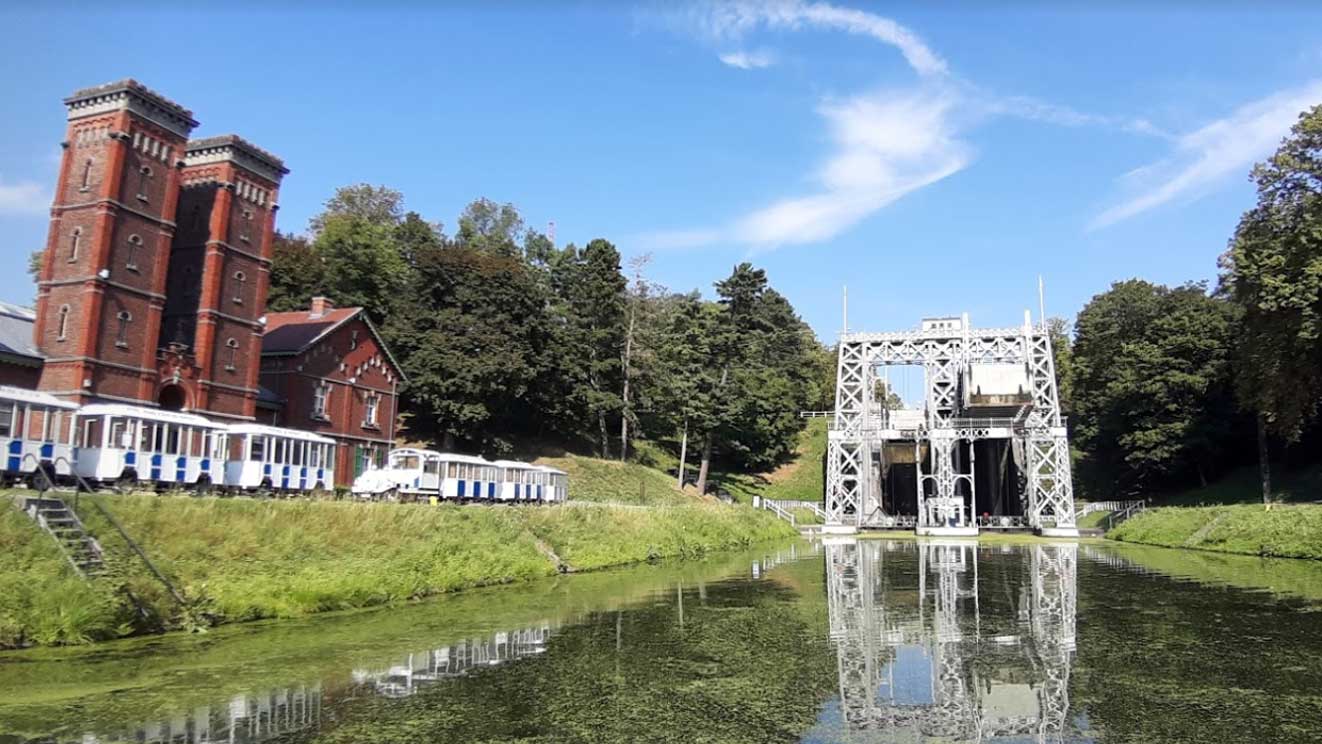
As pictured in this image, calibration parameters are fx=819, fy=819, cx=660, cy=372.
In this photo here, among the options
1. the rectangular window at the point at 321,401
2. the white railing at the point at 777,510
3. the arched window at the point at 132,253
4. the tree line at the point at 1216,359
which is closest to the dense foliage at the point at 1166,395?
the tree line at the point at 1216,359

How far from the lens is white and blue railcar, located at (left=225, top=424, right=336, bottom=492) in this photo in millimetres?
25734

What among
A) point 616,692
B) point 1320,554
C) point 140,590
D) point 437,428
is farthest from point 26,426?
point 1320,554

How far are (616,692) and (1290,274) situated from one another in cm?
3986

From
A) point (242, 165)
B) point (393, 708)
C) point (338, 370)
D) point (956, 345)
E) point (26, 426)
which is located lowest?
point (393, 708)

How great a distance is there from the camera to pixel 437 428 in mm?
49344

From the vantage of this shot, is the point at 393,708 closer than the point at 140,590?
Yes

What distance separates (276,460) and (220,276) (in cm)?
1024

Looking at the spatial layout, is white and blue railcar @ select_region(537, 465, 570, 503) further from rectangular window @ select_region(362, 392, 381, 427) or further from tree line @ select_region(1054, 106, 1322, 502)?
tree line @ select_region(1054, 106, 1322, 502)

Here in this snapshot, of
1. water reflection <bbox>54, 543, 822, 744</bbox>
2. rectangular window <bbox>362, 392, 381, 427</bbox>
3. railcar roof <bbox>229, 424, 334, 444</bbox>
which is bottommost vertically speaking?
water reflection <bbox>54, 543, 822, 744</bbox>

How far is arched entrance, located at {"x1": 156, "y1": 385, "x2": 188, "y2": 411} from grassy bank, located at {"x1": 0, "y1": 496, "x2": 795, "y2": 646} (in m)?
15.2

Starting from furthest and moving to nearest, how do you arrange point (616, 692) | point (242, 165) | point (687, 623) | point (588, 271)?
point (588, 271) < point (242, 165) < point (687, 623) < point (616, 692)

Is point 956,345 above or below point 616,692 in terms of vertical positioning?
above

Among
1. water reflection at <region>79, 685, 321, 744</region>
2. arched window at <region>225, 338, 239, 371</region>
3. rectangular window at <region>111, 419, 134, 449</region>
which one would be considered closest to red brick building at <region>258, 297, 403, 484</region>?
arched window at <region>225, 338, 239, 371</region>

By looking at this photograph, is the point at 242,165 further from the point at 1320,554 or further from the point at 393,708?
the point at 1320,554
